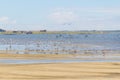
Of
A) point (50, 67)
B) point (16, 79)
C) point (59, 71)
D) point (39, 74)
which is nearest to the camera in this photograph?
point (16, 79)

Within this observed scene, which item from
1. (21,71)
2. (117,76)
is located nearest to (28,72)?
(21,71)

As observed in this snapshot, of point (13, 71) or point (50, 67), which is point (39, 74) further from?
point (50, 67)

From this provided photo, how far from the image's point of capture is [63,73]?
31.9m

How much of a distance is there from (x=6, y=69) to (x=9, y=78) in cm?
541

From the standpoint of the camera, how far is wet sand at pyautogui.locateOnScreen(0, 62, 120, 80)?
96.4ft

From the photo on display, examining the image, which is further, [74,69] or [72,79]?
[74,69]

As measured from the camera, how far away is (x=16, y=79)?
28438 mm

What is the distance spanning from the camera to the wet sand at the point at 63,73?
29.4 m

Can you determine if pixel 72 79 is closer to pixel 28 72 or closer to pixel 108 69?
pixel 28 72

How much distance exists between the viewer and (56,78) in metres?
29.2

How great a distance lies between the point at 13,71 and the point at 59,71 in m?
3.33

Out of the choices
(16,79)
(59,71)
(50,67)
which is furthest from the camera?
(50,67)


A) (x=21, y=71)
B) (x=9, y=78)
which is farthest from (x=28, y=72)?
(x=9, y=78)

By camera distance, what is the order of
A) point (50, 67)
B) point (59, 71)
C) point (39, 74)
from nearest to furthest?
point (39, 74) → point (59, 71) → point (50, 67)
